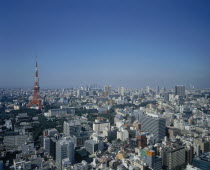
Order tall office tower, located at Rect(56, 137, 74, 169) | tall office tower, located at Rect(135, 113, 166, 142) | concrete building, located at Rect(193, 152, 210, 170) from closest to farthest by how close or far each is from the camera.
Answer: concrete building, located at Rect(193, 152, 210, 170), tall office tower, located at Rect(56, 137, 74, 169), tall office tower, located at Rect(135, 113, 166, 142)

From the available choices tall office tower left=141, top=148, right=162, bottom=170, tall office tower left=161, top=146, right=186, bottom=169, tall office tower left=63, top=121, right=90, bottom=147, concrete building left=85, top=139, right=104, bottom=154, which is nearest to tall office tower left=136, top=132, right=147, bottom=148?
concrete building left=85, top=139, right=104, bottom=154

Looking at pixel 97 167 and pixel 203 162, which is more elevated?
pixel 203 162

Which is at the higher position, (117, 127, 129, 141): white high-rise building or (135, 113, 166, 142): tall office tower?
(135, 113, 166, 142): tall office tower

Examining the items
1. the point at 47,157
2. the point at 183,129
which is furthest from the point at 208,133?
the point at 47,157

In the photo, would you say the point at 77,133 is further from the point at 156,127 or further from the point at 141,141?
the point at 156,127

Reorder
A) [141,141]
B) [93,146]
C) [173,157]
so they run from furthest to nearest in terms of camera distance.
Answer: [141,141] → [93,146] → [173,157]

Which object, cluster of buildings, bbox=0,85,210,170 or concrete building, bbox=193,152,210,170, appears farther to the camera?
cluster of buildings, bbox=0,85,210,170

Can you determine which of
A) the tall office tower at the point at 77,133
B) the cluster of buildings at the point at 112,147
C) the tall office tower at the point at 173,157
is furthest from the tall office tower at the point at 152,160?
the tall office tower at the point at 77,133

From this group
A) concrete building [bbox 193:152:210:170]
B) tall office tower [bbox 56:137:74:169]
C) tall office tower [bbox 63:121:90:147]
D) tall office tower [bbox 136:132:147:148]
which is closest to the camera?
concrete building [bbox 193:152:210:170]

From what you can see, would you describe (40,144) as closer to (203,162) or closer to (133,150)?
(133,150)

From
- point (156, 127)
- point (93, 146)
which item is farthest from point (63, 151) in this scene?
point (156, 127)

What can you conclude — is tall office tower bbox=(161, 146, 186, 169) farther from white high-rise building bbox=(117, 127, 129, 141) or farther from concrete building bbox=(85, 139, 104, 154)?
white high-rise building bbox=(117, 127, 129, 141)
